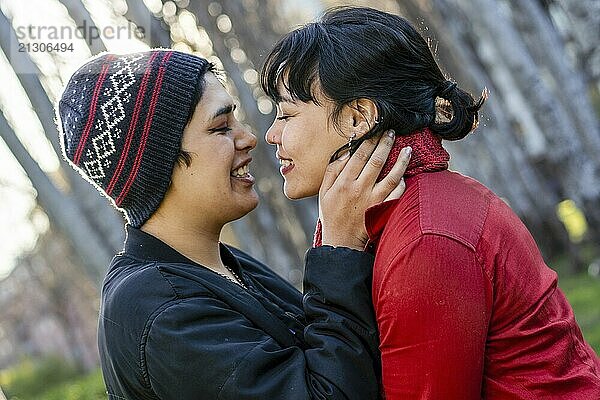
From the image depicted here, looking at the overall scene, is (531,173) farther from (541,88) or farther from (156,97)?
(156,97)

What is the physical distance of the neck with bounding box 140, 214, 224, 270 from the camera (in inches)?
122

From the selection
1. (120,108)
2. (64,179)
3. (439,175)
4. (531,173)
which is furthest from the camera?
(531,173)

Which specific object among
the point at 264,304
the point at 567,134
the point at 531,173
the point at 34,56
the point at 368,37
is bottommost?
the point at 531,173

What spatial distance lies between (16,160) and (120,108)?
5.86 m

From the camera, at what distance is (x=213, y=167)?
9.97 feet

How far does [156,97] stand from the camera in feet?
9.66

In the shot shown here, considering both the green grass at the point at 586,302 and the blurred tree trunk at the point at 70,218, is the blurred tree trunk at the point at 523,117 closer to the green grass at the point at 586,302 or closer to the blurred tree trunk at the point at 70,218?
the green grass at the point at 586,302

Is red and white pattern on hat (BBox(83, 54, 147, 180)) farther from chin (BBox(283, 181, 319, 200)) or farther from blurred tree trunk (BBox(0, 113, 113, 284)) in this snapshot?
blurred tree trunk (BBox(0, 113, 113, 284))

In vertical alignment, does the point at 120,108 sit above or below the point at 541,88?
above

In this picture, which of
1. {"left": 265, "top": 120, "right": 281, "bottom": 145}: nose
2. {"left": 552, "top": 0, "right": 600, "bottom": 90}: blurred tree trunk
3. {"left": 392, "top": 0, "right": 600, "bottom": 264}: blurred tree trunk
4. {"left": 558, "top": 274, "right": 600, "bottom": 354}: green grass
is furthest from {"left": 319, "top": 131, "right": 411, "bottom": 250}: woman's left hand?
{"left": 392, "top": 0, "right": 600, "bottom": 264}: blurred tree trunk

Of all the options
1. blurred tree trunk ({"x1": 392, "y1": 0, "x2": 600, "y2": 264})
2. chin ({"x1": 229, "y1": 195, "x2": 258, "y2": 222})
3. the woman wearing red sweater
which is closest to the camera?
the woman wearing red sweater

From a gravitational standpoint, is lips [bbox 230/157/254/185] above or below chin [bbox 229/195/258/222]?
above

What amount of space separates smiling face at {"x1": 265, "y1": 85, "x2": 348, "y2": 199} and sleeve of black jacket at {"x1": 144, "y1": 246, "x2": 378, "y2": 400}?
0.91ft

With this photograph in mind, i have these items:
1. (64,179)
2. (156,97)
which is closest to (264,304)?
(156,97)
